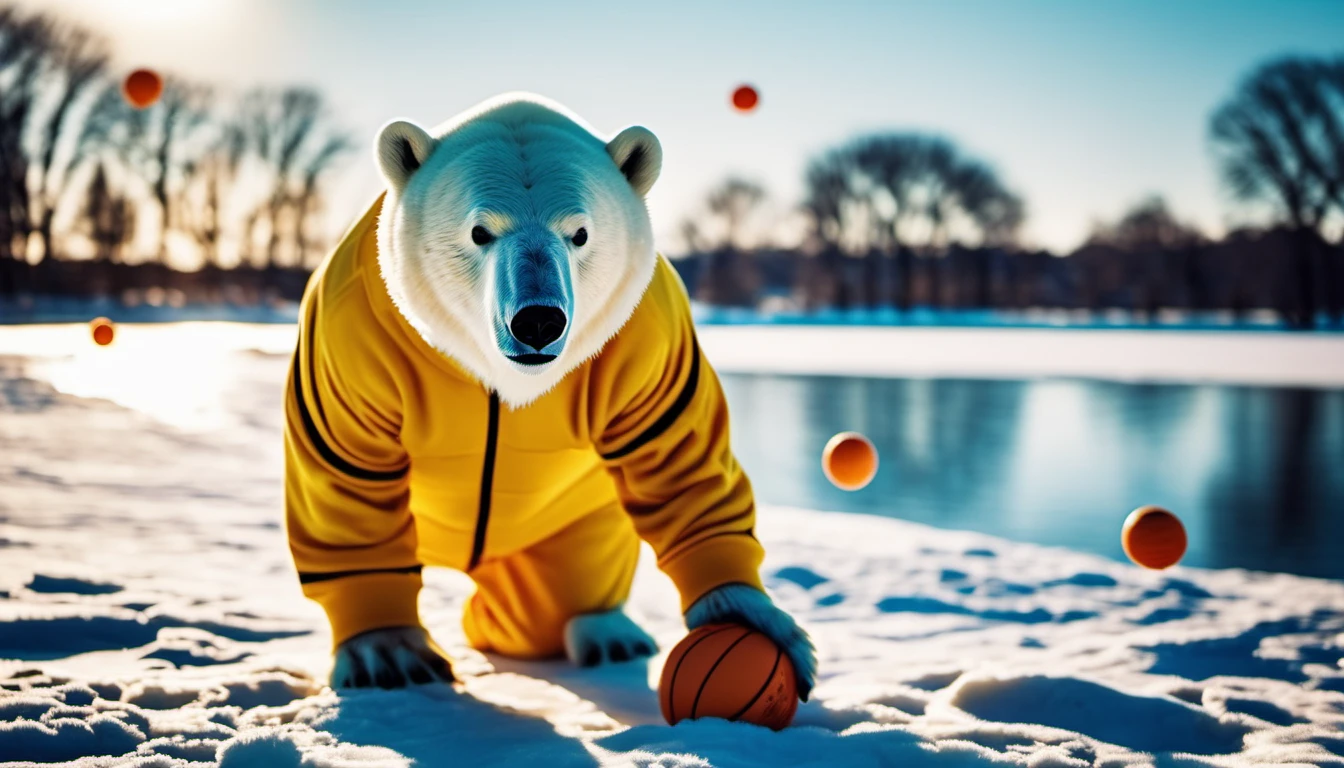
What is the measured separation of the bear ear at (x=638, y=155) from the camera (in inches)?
69.8

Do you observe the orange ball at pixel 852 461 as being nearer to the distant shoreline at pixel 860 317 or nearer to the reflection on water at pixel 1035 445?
the reflection on water at pixel 1035 445

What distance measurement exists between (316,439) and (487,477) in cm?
33

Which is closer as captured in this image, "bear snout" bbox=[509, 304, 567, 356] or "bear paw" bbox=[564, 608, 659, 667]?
"bear snout" bbox=[509, 304, 567, 356]

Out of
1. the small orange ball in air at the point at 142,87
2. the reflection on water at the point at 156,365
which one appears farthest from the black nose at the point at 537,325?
the reflection on water at the point at 156,365

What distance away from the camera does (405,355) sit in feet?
5.90

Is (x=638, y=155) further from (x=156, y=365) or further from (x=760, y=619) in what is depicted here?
(x=156, y=365)

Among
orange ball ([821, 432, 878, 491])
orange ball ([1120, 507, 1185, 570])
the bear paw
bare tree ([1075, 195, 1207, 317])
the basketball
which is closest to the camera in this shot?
the basketball

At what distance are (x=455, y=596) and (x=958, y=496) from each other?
9.01 ft

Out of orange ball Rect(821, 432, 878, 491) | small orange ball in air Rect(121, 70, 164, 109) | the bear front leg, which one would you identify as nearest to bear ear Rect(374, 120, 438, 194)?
the bear front leg

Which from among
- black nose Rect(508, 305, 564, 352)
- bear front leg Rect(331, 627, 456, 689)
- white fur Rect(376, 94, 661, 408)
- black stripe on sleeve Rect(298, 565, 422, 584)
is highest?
white fur Rect(376, 94, 661, 408)

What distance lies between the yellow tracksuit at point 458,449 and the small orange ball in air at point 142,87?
2.79 m

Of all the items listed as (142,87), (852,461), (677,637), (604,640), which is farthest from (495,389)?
(142,87)

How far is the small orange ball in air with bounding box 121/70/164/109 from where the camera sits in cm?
418

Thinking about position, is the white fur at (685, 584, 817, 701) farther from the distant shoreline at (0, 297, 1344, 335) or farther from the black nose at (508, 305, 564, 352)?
the distant shoreline at (0, 297, 1344, 335)
